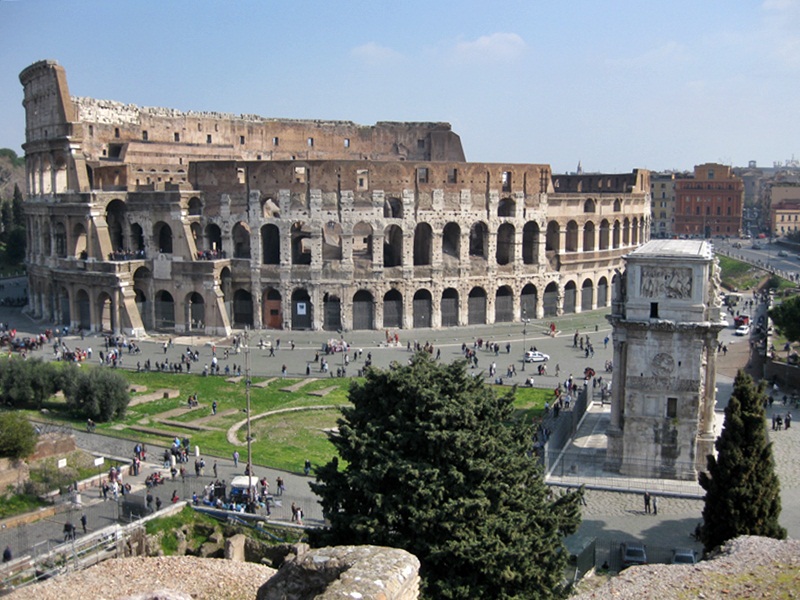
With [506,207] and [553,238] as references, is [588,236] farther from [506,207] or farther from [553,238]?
[506,207]

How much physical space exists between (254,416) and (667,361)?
49.3 ft

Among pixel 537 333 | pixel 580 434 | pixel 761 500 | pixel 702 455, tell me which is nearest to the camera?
pixel 761 500

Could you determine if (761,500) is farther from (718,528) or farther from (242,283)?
(242,283)

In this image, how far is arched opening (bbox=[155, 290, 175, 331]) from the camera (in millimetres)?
45625

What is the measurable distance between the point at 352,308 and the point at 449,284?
5.80m

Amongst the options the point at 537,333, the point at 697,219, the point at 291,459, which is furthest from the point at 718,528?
the point at 697,219

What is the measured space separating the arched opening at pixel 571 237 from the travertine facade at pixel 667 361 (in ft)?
89.2

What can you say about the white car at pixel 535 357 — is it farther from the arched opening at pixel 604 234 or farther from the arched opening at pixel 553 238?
the arched opening at pixel 604 234

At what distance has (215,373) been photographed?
36438 millimetres

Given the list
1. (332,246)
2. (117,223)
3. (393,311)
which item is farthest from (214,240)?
(393,311)

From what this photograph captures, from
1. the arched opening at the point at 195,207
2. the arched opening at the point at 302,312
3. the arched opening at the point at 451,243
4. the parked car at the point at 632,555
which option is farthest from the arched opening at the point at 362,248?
the parked car at the point at 632,555

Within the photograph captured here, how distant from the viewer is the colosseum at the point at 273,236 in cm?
4538

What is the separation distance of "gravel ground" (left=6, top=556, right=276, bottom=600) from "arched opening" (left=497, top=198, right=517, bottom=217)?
34.5 meters

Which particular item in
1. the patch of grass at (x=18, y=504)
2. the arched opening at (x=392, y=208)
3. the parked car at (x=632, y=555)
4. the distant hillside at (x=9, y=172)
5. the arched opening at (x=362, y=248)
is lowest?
the parked car at (x=632, y=555)
